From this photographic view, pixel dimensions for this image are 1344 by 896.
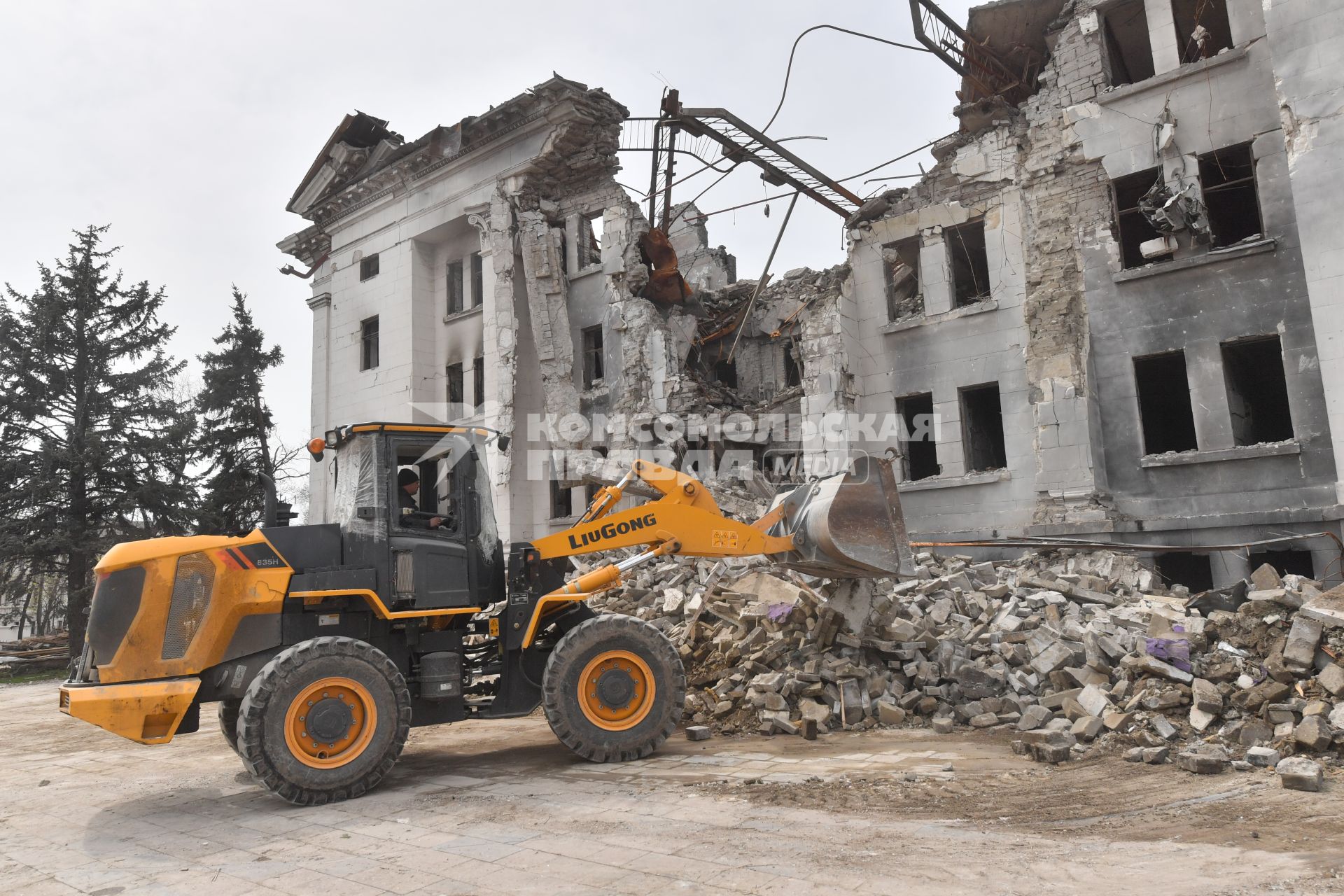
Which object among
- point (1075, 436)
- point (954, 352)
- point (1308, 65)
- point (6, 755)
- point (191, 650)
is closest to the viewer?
point (191, 650)

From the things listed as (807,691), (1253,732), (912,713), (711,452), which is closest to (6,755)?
(807,691)

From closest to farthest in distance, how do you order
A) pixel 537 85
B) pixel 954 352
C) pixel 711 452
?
pixel 954 352
pixel 711 452
pixel 537 85

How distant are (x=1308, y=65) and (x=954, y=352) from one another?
5.70 metres

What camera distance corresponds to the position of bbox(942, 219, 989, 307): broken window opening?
570 inches

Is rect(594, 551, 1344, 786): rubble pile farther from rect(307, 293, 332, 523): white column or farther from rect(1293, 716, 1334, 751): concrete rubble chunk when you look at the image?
rect(307, 293, 332, 523): white column

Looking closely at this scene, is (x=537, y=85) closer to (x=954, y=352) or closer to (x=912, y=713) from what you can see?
(x=954, y=352)

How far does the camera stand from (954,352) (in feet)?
46.2

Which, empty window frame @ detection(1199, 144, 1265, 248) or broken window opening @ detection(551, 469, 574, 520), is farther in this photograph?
broken window opening @ detection(551, 469, 574, 520)

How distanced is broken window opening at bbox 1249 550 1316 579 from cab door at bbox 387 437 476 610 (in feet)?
33.0

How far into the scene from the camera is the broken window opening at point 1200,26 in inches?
489

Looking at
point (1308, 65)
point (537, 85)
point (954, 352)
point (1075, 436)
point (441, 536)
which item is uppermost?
point (537, 85)

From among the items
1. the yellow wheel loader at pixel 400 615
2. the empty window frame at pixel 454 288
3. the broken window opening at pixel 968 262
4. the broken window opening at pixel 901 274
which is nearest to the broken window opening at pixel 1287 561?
the broken window opening at pixel 968 262

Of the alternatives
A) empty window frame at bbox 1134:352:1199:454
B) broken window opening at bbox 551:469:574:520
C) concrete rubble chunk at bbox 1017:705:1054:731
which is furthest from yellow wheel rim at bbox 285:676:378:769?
broken window opening at bbox 551:469:574:520

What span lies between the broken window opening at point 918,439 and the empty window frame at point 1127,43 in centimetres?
565
